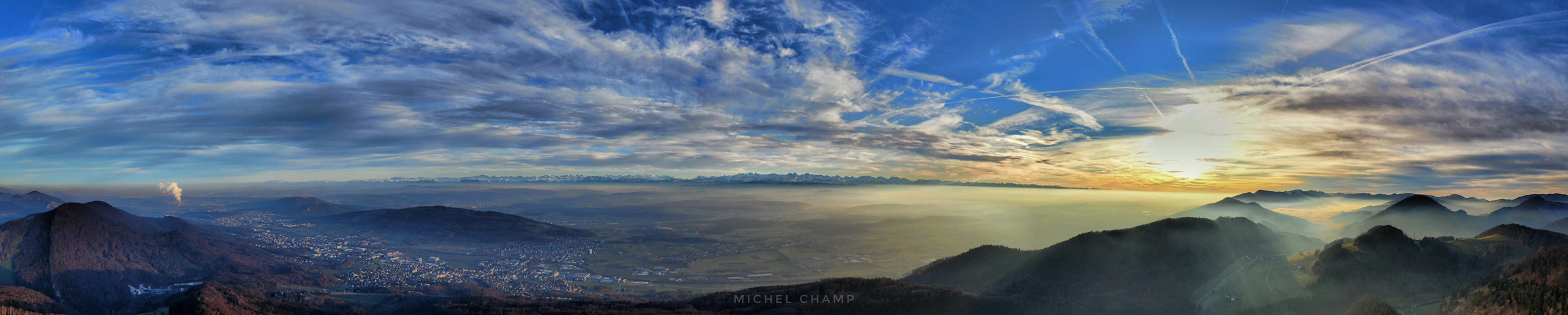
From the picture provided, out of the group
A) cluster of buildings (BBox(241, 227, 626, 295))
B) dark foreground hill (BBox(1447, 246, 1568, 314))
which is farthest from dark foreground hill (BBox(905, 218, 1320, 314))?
cluster of buildings (BBox(241, 227, 626, 295))

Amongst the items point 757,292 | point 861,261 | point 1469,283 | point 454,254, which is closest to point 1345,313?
point 1469,283

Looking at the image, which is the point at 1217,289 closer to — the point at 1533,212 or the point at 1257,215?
the point at 1257,215

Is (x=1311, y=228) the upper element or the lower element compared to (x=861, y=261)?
upper

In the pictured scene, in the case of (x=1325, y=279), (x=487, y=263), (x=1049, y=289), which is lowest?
(x=487, y=263)

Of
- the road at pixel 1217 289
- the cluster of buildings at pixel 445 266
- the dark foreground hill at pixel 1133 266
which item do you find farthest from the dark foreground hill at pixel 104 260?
the road at pixel 1217 289

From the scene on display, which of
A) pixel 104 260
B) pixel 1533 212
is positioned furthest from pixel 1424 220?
pixel 104 260

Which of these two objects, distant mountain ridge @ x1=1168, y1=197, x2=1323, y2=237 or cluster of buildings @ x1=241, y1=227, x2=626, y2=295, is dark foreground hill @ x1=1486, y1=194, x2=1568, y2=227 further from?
cluster of buildings @ x1=241, y1=227, x2=626, y2=295

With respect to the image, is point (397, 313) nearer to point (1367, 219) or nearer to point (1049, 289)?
point (1049, 289)

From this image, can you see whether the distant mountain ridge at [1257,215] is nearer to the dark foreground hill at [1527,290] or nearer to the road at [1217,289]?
the road at [1217,289]

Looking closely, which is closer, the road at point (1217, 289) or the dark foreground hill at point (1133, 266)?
the road at point (1217, 289)
